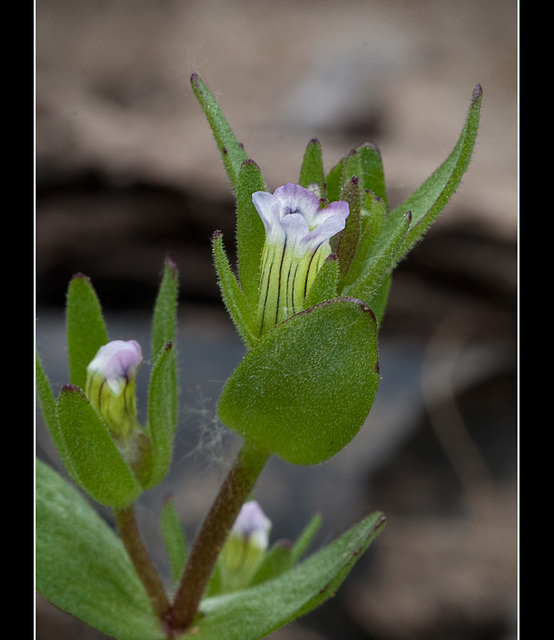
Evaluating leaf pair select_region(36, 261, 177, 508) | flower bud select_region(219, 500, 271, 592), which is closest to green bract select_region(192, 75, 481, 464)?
leaf pair select_region(36, 261, 177, 508)

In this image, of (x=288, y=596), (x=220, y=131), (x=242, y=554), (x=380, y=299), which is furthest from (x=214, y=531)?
(x=220, y=131)

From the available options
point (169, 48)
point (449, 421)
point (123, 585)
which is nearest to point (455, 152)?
point (123, 585)

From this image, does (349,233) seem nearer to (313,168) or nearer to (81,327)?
(313,168)

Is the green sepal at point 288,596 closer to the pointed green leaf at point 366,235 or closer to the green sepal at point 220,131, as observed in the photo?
the pointed green leaf at point 366,235

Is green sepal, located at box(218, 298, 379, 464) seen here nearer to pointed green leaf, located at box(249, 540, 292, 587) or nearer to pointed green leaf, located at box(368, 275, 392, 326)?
pointed green leaf, located at box(368, 275, 392, 326)

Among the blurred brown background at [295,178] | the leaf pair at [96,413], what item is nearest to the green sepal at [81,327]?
the leaf pair at [96,413]

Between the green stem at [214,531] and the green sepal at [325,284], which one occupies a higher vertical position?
the green sepal at [325,284]
